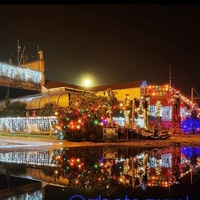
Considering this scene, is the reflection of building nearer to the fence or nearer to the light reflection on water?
the light reflection on water

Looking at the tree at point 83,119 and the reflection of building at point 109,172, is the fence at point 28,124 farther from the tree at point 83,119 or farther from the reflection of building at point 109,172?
the reflection of building at point 109,172

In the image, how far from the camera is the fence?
21.7 meters

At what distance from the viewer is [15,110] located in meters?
26.5

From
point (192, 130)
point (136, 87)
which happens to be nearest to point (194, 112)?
point (192, 130)

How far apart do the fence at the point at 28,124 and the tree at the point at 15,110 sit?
3.63 ft

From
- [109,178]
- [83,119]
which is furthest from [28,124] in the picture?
[109,178]

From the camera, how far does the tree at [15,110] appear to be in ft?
86.8

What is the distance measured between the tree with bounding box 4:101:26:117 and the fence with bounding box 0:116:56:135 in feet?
3.63

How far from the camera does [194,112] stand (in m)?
34.0

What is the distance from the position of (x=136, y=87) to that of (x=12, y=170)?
1201 inches

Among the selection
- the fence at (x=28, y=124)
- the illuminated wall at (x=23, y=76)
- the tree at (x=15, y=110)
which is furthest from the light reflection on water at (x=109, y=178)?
the illuminated wall at (x=23, y=76)

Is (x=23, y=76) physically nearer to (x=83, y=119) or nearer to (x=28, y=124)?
(x=28, y=124)

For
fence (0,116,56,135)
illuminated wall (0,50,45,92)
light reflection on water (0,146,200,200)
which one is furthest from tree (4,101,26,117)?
light reflection on water (0,146,200,200)

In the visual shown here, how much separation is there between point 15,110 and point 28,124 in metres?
3.90
